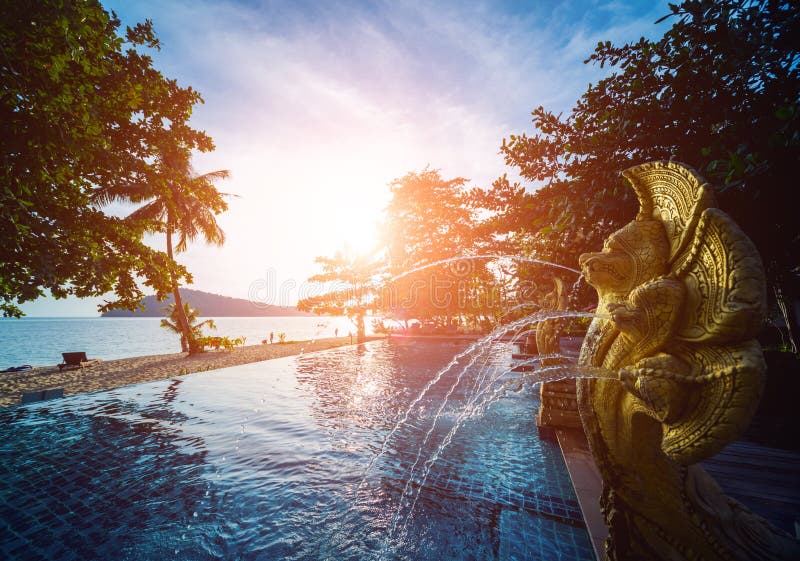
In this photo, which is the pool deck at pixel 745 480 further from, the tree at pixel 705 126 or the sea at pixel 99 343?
the sea at pixel 99 343

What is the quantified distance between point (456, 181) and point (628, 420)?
22.0m

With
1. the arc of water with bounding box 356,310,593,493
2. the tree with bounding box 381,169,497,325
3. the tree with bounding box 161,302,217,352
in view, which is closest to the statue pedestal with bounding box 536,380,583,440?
the arc of water with bounding box 356,310,593,493

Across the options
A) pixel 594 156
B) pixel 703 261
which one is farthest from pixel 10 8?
pixel 594 156

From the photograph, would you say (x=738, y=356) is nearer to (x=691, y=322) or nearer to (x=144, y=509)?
(x=691, y=322)

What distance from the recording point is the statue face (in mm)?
1842

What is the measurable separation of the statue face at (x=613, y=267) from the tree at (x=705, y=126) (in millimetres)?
2616

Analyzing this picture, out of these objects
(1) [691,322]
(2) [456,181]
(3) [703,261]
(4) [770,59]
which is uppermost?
(2) [456,181]

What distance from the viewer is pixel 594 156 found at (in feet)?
17.3

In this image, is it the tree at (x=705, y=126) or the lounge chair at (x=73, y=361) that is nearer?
the tree at (x=705, y=126)

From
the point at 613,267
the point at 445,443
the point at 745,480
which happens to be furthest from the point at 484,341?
the point at 745,480

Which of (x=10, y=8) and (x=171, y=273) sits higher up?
(x=10, y=8)

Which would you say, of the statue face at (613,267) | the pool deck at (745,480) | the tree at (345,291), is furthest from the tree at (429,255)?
the statue face at (613,267)

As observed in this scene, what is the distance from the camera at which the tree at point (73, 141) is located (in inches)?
184

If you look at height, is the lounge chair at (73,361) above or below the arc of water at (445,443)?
above
